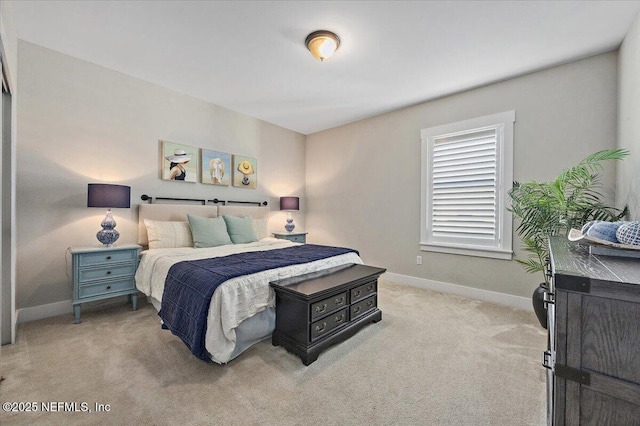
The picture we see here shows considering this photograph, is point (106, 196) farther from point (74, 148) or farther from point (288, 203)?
point (288, 203)

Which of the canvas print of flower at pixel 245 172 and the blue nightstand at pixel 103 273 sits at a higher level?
the canvas print of flower at pixel 245 172

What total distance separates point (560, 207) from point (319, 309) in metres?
2.32

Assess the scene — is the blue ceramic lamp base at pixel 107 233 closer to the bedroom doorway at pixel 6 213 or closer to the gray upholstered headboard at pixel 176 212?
the gray upholstered headboard at pixel 176 212

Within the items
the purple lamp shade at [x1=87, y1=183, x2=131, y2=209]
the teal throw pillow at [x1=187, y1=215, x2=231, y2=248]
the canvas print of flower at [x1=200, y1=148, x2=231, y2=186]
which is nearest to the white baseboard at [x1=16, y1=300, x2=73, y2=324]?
the purple lamp shade at [x1=87, y1=183, x2=131, y2=209]

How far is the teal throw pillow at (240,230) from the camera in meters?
3.76

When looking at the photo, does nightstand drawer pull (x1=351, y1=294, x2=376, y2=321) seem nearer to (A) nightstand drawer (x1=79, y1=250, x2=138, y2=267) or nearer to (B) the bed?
(B) the bed

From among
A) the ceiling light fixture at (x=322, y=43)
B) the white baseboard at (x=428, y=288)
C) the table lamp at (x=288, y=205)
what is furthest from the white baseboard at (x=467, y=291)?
the ceiling light fixture at (x=322, y=43)

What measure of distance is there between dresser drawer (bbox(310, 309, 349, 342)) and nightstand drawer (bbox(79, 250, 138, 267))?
2.24m

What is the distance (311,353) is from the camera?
6.66 feet

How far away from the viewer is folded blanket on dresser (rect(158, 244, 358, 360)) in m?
1.93

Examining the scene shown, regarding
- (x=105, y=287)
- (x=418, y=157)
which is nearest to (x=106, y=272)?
(x=105, y=287)

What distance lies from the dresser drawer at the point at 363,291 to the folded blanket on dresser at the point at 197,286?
0.52 m

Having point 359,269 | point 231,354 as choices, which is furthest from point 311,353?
point 359,269

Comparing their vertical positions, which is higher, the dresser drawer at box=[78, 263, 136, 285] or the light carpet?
the dresser drawer at box=[78, 263, 136, 285]
